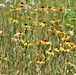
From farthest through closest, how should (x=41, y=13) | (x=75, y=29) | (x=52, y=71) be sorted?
(x=41, y=13) → (x=75, y=29) → (x=52, y=71)

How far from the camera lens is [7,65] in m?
3.34

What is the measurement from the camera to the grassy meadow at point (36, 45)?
3330mm

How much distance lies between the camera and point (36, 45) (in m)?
3.59

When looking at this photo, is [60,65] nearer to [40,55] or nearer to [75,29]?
[40,55]

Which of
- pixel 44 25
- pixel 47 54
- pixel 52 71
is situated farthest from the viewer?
pixel 44 25

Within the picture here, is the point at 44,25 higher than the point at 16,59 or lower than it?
higher

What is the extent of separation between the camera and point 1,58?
332 centimetres

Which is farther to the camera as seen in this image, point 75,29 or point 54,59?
point 75,29

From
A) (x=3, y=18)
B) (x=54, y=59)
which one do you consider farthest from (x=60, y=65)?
(x=3, y=18)

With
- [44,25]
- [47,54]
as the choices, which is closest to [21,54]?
[47,54]

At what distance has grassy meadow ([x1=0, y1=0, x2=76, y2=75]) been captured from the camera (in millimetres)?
3330

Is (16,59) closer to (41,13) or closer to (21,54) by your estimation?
(21,54)

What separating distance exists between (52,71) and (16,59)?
0.44 m

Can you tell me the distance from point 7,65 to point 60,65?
588 mm
